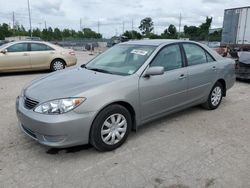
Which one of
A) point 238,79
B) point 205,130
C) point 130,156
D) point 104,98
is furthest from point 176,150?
point 238,79

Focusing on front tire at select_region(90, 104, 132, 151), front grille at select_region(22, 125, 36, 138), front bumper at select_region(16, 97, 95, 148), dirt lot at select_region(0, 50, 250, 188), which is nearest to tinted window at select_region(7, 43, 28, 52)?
dirt lot at select_region(0, 50, 250, 188)

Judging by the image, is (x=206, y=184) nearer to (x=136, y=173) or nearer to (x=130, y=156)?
(x=136, y=173)

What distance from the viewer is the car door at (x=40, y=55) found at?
970 centimetres

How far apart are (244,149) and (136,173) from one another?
1.69 meters

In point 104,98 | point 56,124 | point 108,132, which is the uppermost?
point 104,98

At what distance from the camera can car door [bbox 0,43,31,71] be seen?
30.5 feet

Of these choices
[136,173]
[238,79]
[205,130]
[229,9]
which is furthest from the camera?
[229,9]

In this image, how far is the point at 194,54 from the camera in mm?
4855

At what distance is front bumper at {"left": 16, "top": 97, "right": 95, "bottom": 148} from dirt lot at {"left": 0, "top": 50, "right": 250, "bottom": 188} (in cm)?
29

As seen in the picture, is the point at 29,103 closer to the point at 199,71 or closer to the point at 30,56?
the point at 199,71

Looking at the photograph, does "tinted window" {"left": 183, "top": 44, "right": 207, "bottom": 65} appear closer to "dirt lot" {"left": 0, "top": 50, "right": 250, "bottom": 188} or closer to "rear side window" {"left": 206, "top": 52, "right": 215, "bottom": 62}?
"rear side window" {"left": 206, "top": 52, "right": 215, "bottom": 62}

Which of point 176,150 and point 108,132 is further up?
point 108,132

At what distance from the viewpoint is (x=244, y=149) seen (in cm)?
363

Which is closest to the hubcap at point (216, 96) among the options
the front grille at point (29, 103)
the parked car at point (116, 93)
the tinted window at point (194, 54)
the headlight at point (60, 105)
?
the parked car at point (116, 93)
